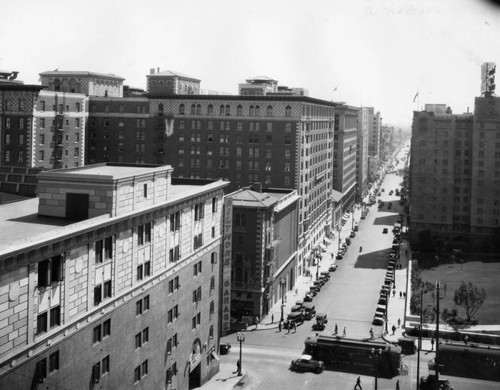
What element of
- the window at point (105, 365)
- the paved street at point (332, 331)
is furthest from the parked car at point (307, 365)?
the window at point (105, 365)

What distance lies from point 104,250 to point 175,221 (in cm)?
1071

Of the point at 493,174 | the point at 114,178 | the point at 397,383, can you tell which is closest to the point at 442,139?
the point at 493,174

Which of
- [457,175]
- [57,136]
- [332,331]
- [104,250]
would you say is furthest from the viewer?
[457,175]

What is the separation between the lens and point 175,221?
148 ft

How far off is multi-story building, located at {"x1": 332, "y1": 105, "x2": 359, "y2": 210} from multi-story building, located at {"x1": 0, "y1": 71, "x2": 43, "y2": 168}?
83902mm

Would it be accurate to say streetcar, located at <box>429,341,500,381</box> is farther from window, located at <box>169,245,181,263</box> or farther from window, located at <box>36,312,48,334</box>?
window, located at <box>36,312,48,334</box>

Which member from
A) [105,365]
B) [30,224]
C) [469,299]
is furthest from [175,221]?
[469,299]

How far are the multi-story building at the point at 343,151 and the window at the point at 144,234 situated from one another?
119 meters

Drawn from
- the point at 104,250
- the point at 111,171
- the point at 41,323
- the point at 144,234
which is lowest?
the point at 41,323

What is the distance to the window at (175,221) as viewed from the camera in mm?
44438

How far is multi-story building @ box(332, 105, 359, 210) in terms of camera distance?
513 feet

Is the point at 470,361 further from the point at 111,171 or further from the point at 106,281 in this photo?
the point at 106,281

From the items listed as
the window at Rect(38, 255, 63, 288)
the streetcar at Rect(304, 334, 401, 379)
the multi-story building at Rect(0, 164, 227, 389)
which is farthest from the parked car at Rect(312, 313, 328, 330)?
the window at Rect(38, 255, 63, 288)

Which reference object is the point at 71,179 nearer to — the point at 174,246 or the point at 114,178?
the point at 114,178
